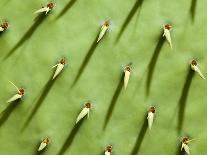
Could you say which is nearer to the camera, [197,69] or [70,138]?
[197,69]

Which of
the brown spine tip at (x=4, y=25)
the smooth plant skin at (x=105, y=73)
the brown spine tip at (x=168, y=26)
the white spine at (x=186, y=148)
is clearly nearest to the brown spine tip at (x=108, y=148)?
the smooth plant skin at (x=105, y=73)

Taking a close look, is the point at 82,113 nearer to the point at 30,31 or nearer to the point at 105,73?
the point at 105,73

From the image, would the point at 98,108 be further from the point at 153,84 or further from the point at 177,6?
the point at 177,6

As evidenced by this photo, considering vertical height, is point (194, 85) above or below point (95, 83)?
above

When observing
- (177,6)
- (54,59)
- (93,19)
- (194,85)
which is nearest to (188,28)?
(177,6)

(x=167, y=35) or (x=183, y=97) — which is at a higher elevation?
(x=167, y=35)

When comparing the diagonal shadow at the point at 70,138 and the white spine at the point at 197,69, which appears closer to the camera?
the white spine at the point at 197,69

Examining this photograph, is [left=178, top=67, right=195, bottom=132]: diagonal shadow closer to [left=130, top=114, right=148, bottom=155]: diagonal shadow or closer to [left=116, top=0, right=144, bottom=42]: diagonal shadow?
[left=130, top=114, right=148, bottom=155]: diagonal shadow

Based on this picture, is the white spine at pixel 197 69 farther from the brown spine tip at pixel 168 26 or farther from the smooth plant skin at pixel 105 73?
the brown spine tip at pixel 168 26

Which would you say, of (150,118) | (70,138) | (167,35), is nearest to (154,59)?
(167,35)
